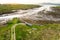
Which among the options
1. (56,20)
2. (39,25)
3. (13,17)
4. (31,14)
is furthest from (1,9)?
(56,20)

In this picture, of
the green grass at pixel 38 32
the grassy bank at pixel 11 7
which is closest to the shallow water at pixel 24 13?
the grassy bank at pixel 11 7

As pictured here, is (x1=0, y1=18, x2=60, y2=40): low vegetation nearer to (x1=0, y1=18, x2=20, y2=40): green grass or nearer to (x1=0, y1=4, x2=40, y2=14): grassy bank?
(x1=0, y1=18, x2=20, y2=40): green grass

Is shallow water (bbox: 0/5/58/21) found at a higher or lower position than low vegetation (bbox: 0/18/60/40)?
higher

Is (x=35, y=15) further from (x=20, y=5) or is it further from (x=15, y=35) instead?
(x=15, y=35)

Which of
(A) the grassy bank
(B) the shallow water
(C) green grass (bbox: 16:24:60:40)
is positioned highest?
(A) the grassy bank

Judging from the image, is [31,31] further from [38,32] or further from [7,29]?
[7,29]

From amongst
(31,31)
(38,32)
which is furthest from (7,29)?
(38,32)

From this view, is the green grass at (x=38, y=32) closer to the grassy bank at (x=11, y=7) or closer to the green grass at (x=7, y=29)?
the green grass at (x=7, y=29)

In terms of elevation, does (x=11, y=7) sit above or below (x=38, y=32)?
above

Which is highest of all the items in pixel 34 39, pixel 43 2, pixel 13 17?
pixel 43 2

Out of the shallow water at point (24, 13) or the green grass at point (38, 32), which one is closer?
the green grass at point (38, 32)

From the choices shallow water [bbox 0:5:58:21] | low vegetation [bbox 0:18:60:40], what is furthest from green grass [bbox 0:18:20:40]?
shallow water [bbox 0:5:58:21]
